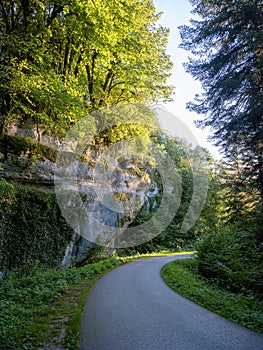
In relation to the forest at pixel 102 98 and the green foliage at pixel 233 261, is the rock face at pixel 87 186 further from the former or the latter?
the green foliage at pixel 233 261

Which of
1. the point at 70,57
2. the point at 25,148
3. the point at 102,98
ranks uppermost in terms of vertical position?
the point at 70,57

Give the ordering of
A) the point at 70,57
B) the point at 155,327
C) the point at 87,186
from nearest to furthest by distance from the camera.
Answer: the point at 155,327 < the point at 70,57 < the point at 87,186

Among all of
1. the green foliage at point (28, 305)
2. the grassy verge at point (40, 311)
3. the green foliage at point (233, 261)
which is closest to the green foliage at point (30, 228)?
the green foliage at point (28, 305)

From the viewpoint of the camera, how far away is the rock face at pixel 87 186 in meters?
12.2

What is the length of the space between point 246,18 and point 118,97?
9914mm

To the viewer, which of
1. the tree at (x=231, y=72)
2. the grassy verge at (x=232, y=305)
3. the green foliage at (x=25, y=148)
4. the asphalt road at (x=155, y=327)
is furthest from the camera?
the green foliage at (x=25, y=148)

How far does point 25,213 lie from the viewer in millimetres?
11008

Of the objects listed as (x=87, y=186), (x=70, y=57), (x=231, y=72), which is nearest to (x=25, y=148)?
(x=87, y=186)

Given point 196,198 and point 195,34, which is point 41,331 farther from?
point 196,198

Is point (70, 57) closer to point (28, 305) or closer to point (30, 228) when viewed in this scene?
point (30, 228)

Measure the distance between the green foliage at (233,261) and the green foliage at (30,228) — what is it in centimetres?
713

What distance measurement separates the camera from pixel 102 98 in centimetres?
1761

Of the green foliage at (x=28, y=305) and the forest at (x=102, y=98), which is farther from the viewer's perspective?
the forest at (x=102, y=98)

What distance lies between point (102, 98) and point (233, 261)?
12220 millimetres
